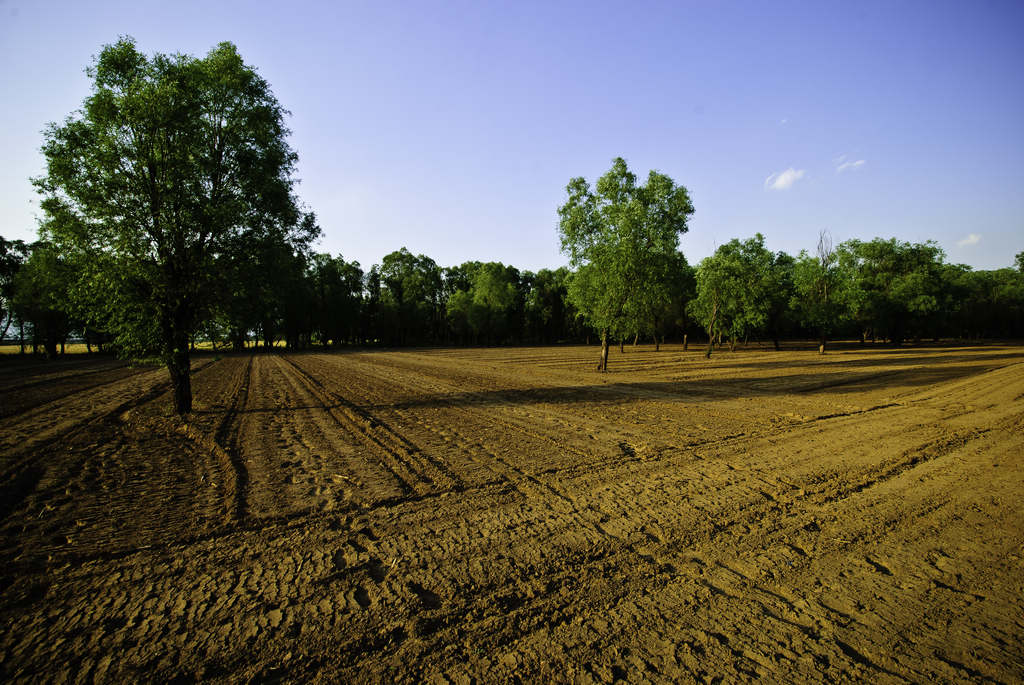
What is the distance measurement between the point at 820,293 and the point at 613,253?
109 ft

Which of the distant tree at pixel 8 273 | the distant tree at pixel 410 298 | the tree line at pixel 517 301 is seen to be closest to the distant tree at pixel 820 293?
the tree line at pixel 517 301

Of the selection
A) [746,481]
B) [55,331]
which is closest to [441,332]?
[55,331]

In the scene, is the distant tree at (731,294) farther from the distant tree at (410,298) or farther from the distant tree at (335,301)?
the distant tree at (335,301)

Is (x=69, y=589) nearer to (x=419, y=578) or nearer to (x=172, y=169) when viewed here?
(x=419, y=578)

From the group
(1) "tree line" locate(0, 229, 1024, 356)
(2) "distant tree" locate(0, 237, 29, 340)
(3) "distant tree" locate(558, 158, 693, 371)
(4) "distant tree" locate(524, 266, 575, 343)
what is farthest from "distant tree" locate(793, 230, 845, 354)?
(2) "distant tree" locate(0, 237, 29, 340)

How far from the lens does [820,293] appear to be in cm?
4503

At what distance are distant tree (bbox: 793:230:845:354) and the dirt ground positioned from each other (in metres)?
38.7

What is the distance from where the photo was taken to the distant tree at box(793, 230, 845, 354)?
4347cm

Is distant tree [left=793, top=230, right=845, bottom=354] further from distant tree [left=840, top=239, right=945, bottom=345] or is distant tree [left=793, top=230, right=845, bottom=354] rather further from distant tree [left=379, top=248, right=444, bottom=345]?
distant tree [left=379, top=248, right=444, bottom=345]

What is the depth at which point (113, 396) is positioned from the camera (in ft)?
59.5

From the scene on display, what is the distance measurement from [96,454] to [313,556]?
8069mm

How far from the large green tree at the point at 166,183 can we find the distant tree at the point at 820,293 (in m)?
49.9

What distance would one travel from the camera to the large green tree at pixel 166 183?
11.8 metres

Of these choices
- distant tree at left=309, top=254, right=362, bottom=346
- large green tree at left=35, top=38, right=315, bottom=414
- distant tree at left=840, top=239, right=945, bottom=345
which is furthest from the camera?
distant tree at left=309, top=254, right=362, bottom=346
